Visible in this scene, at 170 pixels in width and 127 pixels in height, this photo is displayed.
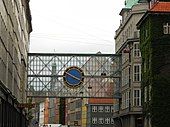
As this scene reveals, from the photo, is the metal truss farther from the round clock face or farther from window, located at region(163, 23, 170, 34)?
window, located at region(163, 23, 170, 34)

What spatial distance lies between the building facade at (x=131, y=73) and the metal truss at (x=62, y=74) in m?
3.04

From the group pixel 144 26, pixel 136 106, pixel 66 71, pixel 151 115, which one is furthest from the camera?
pixel 66 71

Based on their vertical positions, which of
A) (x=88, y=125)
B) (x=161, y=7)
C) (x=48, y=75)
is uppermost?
(x=161, y=7)

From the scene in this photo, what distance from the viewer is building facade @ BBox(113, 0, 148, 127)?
262 feet

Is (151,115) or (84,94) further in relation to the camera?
(84,94)

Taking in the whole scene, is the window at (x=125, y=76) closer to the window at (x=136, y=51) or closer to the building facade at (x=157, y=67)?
the window at (x=136, y=51)

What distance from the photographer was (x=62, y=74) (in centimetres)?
8525

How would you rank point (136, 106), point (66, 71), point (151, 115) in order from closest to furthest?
point (151, 115) < point (136, 106) < point (66, 71)

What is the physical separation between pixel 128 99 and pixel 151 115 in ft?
70.4

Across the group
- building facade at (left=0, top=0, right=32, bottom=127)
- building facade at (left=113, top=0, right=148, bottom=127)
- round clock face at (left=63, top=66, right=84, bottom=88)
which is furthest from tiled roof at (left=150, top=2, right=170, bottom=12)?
round clock face at (left=63, top=66, right=84, bottom=88)

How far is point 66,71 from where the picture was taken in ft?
278

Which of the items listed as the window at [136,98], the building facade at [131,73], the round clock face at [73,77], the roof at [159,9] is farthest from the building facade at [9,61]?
the window at [136,98]

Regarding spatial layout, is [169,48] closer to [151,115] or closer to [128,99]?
[151,115]

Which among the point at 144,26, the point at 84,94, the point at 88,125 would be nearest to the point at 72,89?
the point at 84,94
